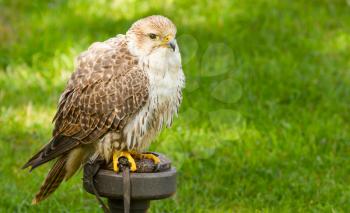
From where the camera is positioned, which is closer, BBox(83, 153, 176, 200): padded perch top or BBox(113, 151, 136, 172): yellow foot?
BBox(83, 153, 176, 200): padded perch top

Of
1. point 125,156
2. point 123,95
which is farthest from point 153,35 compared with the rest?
point 125,156

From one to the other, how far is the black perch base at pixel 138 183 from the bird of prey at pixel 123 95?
7 cm

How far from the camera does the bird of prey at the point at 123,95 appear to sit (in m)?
4.70

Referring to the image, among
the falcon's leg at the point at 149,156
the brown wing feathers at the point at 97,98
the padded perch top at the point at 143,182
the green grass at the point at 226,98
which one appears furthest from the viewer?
the green grass at the point at 226,98

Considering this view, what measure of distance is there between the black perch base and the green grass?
4.10 feet

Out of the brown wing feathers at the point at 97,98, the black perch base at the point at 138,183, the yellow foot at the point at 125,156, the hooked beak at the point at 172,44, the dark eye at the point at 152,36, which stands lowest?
the black perch base at the point at 138,183

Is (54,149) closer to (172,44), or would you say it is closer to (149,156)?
(149,156)

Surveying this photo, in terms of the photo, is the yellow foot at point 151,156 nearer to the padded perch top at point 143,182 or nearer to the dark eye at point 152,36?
the padded perch top at point 143,182

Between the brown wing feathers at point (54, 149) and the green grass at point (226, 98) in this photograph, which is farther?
the green grass at point (226, 98)

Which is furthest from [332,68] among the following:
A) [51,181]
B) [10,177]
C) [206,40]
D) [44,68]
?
[51,181]

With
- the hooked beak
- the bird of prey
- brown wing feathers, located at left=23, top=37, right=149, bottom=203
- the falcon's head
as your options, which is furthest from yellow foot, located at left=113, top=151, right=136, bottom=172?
the hooked beak

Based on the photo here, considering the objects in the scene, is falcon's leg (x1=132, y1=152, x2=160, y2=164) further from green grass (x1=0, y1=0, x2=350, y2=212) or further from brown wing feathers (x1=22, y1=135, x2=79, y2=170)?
green grass (x1=0, y1=0, x2=350, y2=212)

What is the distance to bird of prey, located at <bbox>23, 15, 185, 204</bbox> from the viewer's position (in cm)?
470

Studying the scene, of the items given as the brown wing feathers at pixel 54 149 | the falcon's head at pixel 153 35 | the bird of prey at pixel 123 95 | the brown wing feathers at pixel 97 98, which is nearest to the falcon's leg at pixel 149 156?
the bird of prey at pixel 123 95
